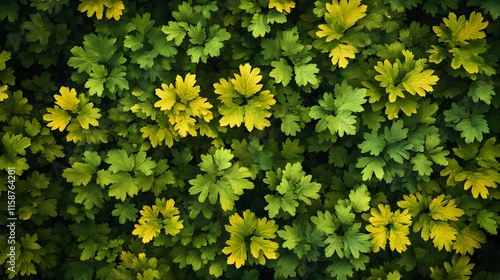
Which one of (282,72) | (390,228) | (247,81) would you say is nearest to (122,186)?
(247,81)

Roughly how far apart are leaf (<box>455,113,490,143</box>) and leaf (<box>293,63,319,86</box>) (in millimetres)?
881

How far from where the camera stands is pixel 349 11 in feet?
Answer: 9.37

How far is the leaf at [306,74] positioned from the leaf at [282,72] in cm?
4

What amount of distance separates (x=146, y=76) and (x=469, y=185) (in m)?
1.95

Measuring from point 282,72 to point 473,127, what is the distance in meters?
1.13

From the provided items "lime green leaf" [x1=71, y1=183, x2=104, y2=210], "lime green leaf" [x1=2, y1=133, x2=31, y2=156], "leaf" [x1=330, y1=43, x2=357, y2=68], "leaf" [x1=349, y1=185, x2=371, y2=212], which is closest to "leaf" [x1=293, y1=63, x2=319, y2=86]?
"leaf" [x1=330, y1=43, x2=357, y2=68]

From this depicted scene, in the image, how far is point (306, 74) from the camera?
2.95m

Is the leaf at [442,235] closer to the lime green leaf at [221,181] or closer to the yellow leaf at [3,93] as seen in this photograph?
the lime green leaf at [221,181]

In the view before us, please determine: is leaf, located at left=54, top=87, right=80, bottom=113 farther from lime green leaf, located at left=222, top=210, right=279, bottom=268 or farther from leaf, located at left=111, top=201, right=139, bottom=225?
lime green leaf, located at left=222, top=210, right=279, bottom=268

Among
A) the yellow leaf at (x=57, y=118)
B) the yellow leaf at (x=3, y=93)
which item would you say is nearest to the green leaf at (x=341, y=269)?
the yellow leaf at (x=57, y=118)

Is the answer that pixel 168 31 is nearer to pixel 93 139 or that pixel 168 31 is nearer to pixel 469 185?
pixel 93 139

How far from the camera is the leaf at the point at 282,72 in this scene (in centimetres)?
295

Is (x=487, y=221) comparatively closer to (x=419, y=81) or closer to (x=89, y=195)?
(x=419, y=81)

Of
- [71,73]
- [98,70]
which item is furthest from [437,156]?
[71,73]
